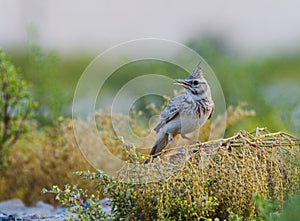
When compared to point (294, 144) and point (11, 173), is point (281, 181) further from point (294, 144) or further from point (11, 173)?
point (11, 173)

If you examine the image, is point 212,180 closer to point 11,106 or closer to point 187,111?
point 187,111

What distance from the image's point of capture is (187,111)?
3.39 meters

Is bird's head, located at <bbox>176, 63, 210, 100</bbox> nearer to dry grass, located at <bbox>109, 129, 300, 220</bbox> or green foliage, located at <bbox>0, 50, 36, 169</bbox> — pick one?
dry grass, located at <bbox>109, 129, 300, 220</bbox>

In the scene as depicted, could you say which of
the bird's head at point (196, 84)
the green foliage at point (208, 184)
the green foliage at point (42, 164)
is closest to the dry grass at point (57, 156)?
the green foliage at point (42, 164)

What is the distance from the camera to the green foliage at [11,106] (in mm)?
4598

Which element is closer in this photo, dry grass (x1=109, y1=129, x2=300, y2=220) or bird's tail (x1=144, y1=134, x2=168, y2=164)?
dry grass (x1=109, y1=129, x2=300, y2=220)

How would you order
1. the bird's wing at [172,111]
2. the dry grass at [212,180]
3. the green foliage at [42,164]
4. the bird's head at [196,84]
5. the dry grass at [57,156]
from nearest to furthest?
the dry grass at [212,180] < the bird's head at [196,84] < the bird's wing at [172,111] < the dry grass at [57,156] < the green foliage at [42,164]

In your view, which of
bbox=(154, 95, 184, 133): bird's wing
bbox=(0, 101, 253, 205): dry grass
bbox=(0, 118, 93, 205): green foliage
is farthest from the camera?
bbox=(0, 118, 93, 205): green foliage

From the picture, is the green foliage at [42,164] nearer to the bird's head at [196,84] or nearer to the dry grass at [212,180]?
the bird's head at [196,84]

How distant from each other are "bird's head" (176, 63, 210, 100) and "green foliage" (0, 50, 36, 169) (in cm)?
179

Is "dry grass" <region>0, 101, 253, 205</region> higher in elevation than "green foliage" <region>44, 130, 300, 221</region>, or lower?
higher

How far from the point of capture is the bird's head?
325 cm

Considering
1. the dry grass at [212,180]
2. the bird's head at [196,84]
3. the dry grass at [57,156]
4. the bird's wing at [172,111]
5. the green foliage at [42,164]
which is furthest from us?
the green foliage at [42,164]

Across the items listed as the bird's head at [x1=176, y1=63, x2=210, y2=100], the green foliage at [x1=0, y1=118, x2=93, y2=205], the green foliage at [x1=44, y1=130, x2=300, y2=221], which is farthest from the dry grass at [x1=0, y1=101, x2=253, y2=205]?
the green foliage at [x1=44, y1=130, x2=300, y2=221]
